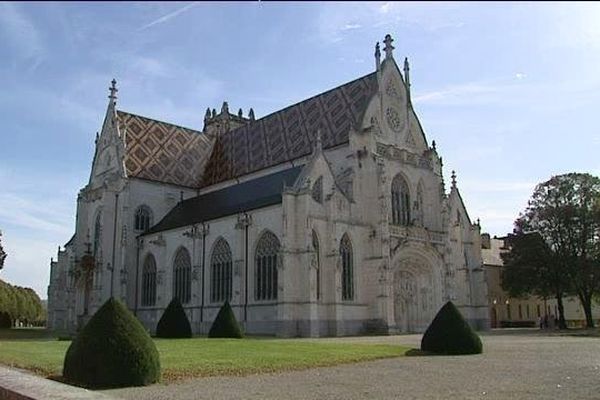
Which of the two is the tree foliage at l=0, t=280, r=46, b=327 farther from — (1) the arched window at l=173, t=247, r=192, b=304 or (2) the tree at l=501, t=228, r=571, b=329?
(2) the tree at l=501, t=228, r=571, b=329

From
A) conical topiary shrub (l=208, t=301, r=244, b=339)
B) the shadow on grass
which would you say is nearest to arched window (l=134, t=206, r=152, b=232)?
conical topiary shrub (l=208, t=301, r=244, b=339)

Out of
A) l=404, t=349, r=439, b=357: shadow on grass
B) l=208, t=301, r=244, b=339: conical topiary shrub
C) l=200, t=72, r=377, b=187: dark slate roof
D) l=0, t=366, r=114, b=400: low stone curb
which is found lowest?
l=404, t=349, r=439, b=357: shadow on grass

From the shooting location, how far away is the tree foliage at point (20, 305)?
6644cm

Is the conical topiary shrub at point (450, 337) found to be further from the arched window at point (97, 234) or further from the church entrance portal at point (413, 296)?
the arched window at point (97, 234)

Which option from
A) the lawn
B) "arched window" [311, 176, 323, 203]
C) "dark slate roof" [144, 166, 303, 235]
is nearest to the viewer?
the lawn

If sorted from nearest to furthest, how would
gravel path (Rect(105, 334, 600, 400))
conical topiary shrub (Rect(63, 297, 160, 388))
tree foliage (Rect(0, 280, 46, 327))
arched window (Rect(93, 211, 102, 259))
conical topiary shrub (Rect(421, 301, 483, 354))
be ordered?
1. gravel path (Rect(105, 334, 600, 400))
2. conical topiary shrub (Rect(63, 297, 160, 388))
3. conical topiary shrub (Rect(421, 301, 483, 354))
4. arched window (Rect(93, 211, 102, 259))
5. tree foliage (Rect(0, 280, 46, 327))

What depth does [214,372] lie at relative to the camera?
14039mm

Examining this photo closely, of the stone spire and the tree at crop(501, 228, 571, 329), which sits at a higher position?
the stone spire

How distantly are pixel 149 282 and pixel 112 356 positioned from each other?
33328mm

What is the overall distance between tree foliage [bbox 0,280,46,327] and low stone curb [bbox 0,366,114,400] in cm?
5669

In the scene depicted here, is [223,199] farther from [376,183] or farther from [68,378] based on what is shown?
[68,378]

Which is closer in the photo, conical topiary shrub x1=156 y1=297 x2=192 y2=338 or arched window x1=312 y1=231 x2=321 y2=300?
conical topiary shrub x1=156 y1=297 x2=192 y2=338

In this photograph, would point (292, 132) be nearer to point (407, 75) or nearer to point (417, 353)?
point (407, 75)

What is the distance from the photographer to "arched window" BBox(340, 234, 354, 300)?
35.3 metres
